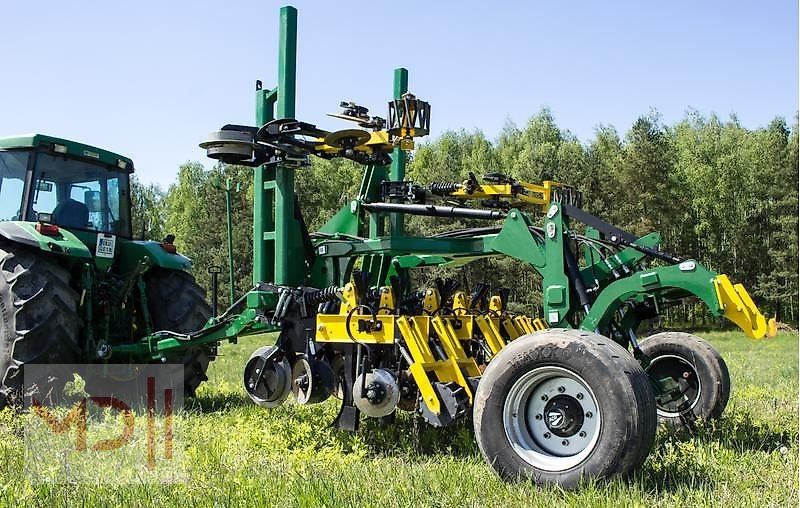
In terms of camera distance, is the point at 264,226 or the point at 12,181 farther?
the point at 12,181

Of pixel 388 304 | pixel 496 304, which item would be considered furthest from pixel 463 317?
pixel 388 304

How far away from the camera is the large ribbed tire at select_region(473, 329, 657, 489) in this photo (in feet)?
13.0

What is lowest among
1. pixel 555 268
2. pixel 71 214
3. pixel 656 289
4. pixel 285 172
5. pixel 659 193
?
pixel 656 289

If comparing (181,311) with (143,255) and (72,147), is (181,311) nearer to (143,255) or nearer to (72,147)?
(143,255)

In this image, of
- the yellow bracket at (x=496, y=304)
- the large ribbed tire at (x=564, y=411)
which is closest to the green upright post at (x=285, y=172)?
the yellow bracket at (x=496, y=304)

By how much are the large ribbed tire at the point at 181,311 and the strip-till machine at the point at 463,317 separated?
741 mm

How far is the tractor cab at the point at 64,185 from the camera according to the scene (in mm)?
7320

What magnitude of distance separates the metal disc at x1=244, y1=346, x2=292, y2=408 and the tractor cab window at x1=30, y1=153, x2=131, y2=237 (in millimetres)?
2978

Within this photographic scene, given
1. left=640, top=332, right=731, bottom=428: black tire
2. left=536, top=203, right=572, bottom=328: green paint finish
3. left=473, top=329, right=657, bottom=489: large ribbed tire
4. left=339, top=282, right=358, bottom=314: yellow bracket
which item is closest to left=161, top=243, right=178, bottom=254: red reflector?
left=339, top=282, right=358, bottom=314: yellow bracket

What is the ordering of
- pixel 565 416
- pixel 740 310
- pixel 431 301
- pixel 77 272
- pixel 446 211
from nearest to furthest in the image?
pixel 565 416 → pixel 740 310 → pixel 431 301 → pixel 446 211 → pixel 77 272

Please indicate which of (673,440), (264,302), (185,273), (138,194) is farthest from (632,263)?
(138,194)

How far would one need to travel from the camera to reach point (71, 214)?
771cm

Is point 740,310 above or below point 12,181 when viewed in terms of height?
below

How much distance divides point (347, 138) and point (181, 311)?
9.94 ft
